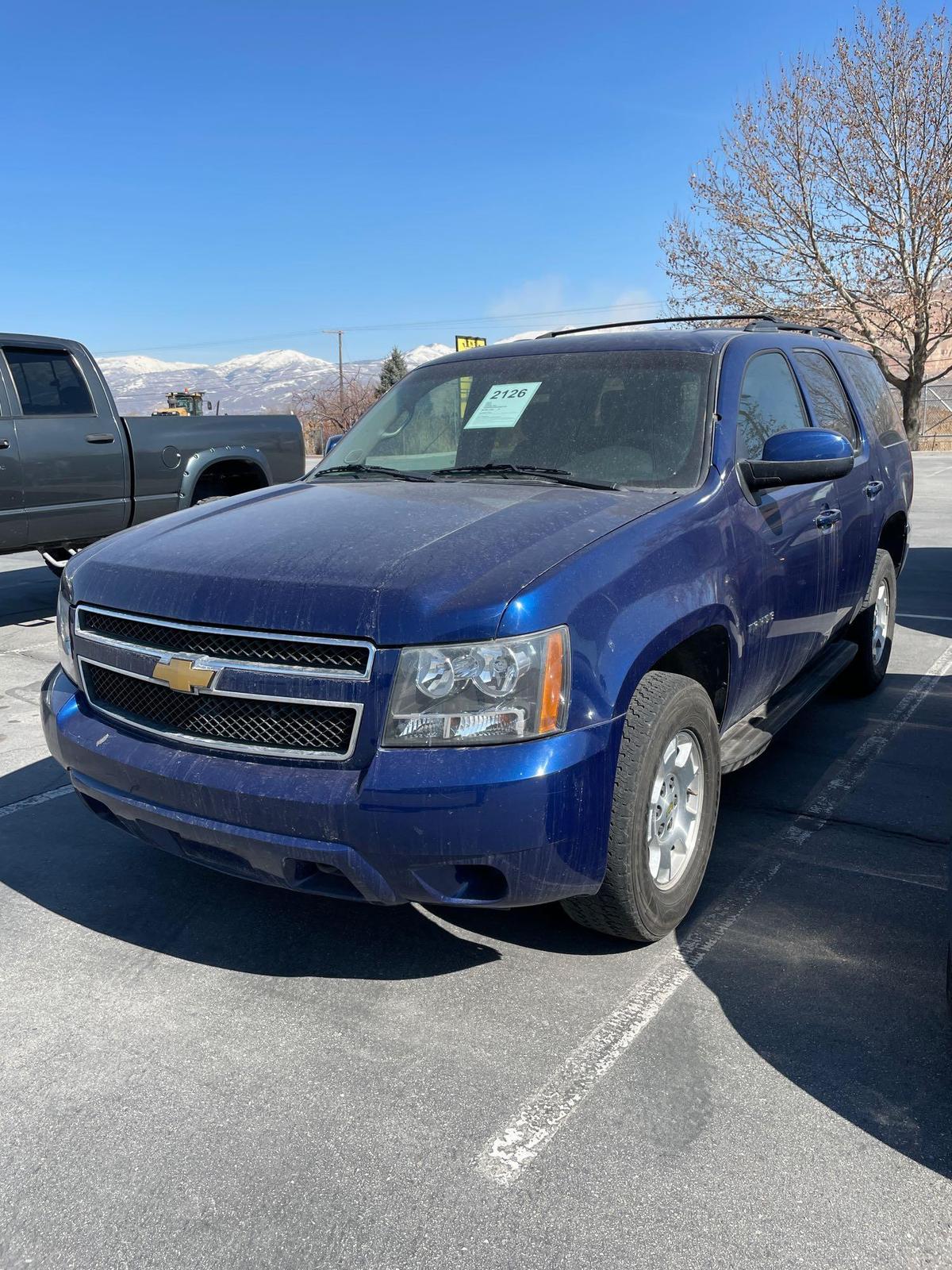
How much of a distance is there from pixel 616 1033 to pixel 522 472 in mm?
1873

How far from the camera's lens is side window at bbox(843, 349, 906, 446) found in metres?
5.32

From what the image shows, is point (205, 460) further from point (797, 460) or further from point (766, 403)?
point (797, 460)

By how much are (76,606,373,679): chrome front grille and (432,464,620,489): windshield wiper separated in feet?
3.98

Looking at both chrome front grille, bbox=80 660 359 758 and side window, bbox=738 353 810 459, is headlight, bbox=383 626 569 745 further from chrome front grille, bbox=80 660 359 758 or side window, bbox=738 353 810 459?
side window, bbox=738 353 810 459

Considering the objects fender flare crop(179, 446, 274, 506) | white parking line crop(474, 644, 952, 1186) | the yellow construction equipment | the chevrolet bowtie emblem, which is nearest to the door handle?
white parking line crop(474, 644, 952, 1186)

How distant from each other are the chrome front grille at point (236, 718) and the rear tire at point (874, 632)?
3485mm

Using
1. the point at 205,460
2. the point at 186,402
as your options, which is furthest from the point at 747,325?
the point at 186,402

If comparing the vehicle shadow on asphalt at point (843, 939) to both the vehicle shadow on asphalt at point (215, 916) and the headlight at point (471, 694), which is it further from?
the headlight at point (471, 694)

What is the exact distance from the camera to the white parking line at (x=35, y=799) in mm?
4348

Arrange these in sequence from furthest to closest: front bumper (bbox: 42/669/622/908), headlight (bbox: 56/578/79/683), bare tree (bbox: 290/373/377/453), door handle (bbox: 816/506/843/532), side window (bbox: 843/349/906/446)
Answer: bare tree (bbox: 290/373/377/453) → side window (bbox: 843/349/906/446) → door handle (bbox: 816/506/843/532) → headlight (bbox: 56/578/79/683) → front bumper (bbox: 42/669/622/908)

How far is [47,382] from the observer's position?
8148 mm

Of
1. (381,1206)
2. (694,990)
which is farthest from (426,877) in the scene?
(694,990)

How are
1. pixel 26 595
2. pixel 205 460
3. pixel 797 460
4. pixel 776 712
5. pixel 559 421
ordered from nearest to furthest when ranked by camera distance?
pixel 797 460 → pixel 559 421 → pixel 776 712 → pixel 205 460 → pixel 26 595

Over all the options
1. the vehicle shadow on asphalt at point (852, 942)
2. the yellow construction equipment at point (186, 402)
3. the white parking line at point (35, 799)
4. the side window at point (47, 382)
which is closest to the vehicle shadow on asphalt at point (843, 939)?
the vehicle shadow on asphalt at point (852, 942)
